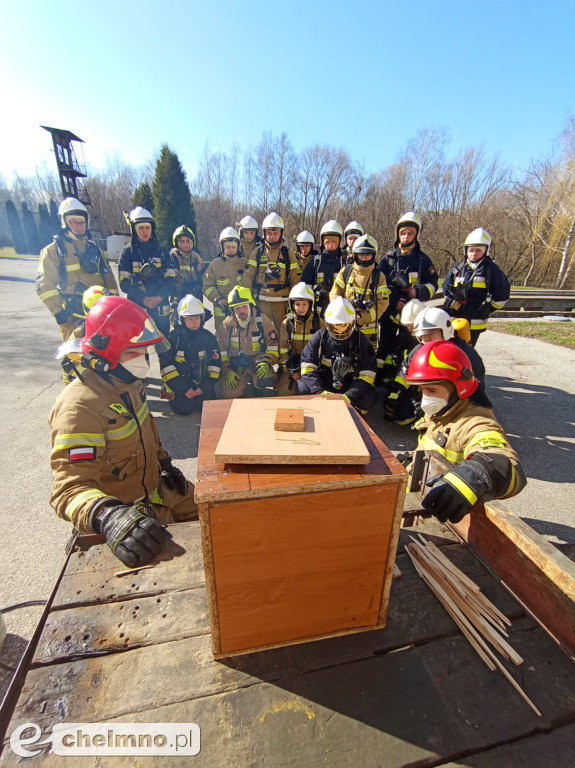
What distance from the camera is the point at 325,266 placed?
256 inches

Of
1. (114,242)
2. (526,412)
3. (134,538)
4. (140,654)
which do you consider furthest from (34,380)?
(114,242)

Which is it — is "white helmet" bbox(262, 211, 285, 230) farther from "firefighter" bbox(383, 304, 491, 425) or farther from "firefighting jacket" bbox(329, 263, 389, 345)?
"firefighter" bbox(383, 304, 491, 425)

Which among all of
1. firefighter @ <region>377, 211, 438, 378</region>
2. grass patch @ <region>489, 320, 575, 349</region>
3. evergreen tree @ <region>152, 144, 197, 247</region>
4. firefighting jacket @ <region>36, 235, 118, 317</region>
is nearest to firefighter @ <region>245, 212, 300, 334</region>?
firefighter @ <region>377, 211, 438, 378</region>

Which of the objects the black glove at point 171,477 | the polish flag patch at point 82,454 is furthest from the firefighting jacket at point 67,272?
the polish flag patch at point 82,454

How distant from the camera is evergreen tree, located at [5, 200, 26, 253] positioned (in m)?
47.7

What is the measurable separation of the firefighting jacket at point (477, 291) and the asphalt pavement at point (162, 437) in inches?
58.9

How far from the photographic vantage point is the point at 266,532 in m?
1.20

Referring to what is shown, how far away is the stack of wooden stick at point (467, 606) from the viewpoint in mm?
1335

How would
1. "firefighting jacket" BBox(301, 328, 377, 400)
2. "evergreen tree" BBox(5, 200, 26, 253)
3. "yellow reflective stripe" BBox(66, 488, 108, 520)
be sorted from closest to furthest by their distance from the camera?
"yellow reflective stripe" BBox(66, 488, 108, 520) < "firefighting jacket" BBox(301, 328, 377, 400) < "evergreen tree" BBox(5, 200, 26, 253)

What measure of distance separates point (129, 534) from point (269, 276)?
5.43 metres

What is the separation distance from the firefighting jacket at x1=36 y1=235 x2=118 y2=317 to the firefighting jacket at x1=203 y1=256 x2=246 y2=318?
5.34 ft

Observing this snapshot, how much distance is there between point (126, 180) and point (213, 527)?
62.3 m

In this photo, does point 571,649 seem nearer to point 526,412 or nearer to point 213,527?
point 213,527

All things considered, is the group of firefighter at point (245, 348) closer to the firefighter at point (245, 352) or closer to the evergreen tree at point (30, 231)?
the firefighter at point (245, 352)
